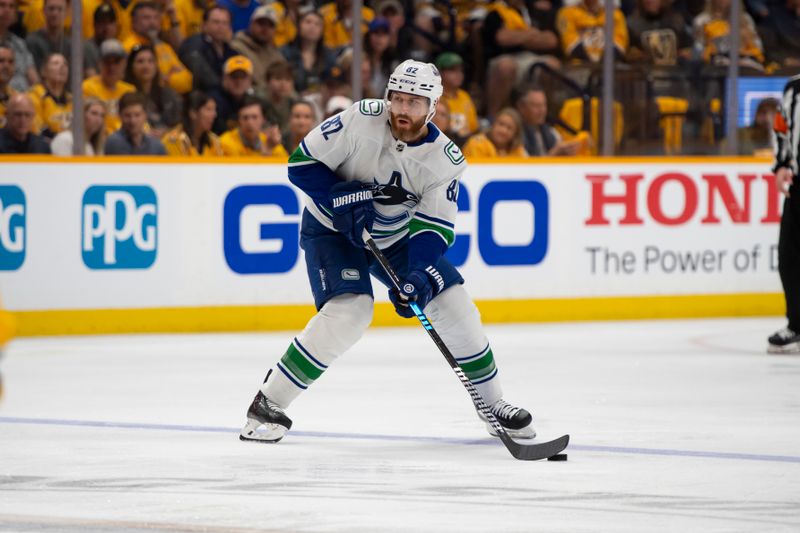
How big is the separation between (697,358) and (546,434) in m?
2.69

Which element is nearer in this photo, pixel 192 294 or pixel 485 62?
pixel 192 294

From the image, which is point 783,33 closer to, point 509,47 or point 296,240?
point 509,47

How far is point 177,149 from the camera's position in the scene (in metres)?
9.13

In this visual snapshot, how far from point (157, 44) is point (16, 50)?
0.85 meters

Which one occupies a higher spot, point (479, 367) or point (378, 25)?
point (378, 25)

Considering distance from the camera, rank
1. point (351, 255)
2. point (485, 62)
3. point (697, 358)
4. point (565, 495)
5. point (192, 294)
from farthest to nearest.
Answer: point (485, 62), point (192, 294), point (697, 358), point (351, 255), point (565, 495)

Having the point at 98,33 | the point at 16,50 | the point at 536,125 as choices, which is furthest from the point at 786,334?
the point at 16,50

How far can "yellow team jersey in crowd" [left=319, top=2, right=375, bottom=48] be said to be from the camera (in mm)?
9500

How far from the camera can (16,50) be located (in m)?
8.46

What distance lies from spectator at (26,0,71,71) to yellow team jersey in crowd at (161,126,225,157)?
2.47 ft

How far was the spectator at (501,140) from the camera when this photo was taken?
32.1ft

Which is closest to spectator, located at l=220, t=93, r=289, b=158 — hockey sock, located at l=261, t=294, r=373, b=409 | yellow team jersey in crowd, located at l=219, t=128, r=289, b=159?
yellow team jersey in crowd, located at l=219, t=128, r=289, b=159

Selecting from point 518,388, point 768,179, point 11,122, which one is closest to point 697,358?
point 518,388

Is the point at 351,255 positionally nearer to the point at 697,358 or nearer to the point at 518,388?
the point at 518,388
